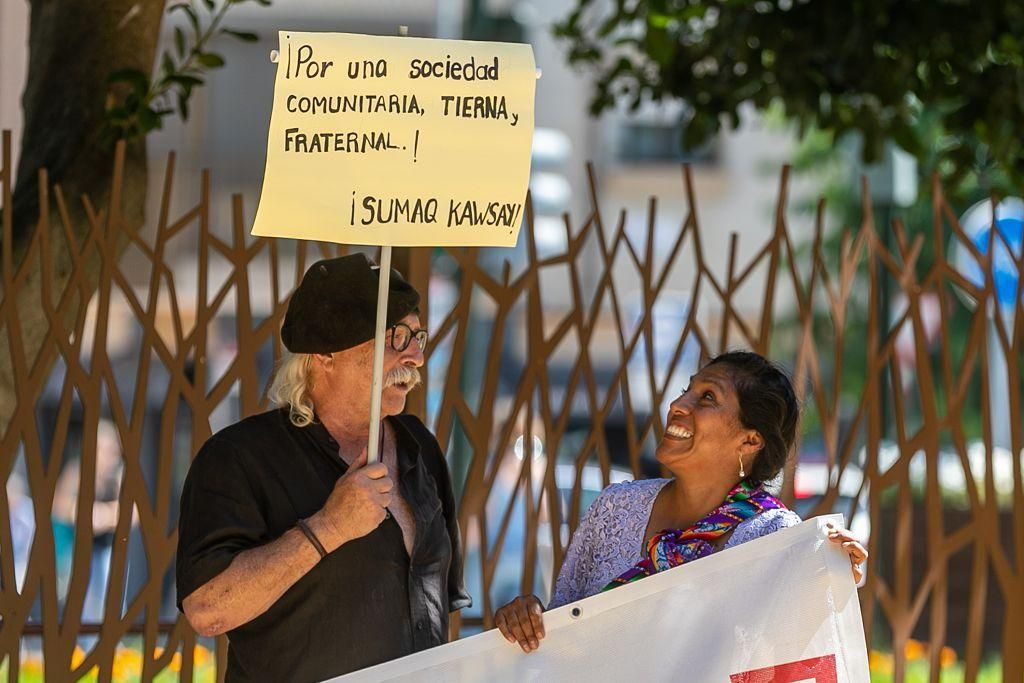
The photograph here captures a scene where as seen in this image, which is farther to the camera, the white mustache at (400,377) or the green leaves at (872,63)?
the green leaves at (872,63)

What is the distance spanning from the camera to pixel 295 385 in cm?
233

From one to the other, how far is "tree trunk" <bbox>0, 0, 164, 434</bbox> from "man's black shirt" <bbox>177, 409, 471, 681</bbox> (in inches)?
65.9

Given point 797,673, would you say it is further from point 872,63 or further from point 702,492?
point 872,63

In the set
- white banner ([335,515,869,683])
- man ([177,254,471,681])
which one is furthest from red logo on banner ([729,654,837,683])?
man ([177,254,471,681])

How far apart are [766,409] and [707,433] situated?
0.40 ft

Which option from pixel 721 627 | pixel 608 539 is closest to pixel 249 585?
pixel 608 539

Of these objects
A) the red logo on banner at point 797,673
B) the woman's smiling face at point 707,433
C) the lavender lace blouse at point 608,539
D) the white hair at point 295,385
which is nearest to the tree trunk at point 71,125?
the white hair at point 295,385

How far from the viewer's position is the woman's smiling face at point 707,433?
2.42 meters

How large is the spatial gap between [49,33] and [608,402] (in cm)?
191

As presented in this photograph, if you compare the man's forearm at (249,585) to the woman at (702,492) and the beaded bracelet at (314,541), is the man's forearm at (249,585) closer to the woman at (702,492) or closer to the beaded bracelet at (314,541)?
the beaded bracelet at (314,541)

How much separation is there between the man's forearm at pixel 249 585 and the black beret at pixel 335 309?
34 centimetres

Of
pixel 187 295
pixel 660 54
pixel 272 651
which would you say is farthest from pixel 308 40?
pixel 187 295

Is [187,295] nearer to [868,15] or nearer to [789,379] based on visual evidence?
[868,15]

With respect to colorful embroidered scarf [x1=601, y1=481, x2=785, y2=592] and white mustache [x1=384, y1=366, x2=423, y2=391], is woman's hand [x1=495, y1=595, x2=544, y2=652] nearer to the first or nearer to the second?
colorful embroidered scarf [x1=601, y1=481, x2=785, y2=592]
